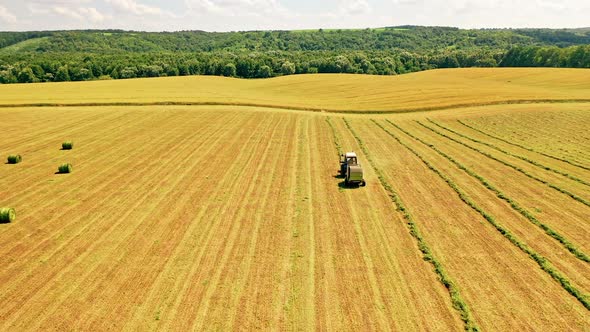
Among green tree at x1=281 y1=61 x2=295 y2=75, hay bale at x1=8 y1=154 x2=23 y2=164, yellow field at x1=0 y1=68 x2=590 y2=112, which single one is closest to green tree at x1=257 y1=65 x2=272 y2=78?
green tree at x1=281 y1=61 x2=295 y2=75

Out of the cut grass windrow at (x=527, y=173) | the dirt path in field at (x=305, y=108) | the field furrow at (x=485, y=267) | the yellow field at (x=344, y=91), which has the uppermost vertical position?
the yellow field at (x=344, y=91)

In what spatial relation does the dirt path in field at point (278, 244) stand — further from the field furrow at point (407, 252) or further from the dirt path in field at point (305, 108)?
the dirt path in field at point (305, 108)

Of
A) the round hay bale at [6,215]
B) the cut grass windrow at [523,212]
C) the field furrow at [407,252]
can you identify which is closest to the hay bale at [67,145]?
the round hay bale at [6,215]

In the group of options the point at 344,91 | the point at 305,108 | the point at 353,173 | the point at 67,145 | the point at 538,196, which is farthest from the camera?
the point at 344,91

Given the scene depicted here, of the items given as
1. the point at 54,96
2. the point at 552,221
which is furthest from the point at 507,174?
the point at 54,96

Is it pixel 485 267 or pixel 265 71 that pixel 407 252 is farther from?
pixel 265 71

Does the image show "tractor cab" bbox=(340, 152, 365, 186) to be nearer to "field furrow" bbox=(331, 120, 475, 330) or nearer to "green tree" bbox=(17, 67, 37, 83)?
"field furrow" bbox=(331, 120, 475, 330)

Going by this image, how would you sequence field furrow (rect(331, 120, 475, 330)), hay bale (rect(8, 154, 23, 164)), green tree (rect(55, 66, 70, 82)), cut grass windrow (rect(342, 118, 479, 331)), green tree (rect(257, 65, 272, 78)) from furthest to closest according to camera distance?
green tree (rect(257, 65, 272, 78)), green tree (rect(55, 66, 70, 82)), hay bale (rect(8, 154, 23, 164)), field furrow (rect(331, 120, 475, 330)), cut grass windrow (rect(342, 118, 479, 331))

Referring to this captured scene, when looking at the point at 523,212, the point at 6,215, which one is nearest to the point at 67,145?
Answer: the point at 6,215
